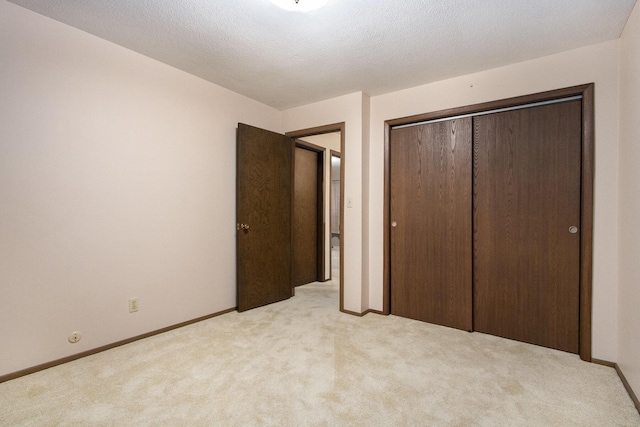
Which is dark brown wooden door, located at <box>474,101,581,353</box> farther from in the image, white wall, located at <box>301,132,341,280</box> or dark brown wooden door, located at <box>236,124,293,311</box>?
white wall, located at <box>301,132,341,280</box>

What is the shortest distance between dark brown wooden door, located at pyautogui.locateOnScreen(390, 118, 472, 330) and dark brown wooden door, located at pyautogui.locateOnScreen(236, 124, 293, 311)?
1256 mm

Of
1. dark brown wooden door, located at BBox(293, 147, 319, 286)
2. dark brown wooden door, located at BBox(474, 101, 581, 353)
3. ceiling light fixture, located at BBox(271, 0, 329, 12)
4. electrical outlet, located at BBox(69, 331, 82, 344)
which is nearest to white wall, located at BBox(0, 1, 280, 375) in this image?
electrical outlet, located at BBox(69, 331, 82, 344)

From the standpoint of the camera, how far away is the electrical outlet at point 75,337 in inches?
86.4

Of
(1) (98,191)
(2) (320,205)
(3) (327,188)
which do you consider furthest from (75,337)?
(3) (327,188)

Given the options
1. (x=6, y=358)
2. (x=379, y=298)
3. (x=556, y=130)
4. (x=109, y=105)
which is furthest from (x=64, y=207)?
(x=556, y=130)

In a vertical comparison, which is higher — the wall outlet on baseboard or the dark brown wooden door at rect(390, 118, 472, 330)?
the dark brown wooden door at rect(390, 118, 472, 330)

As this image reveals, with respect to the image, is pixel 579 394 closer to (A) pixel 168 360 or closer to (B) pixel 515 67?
(B) pixel 515 67

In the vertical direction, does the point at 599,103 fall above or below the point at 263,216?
above

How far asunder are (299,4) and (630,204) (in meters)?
2.28

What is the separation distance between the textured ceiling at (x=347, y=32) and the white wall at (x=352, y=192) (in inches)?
17.4

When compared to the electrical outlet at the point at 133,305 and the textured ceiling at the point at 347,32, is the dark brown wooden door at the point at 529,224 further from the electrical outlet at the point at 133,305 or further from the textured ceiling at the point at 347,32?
the electrical outlet at the point at 133,305

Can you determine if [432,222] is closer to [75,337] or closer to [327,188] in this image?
[327,188]

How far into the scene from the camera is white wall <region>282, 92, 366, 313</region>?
127 inches

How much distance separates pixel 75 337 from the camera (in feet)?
7.26
